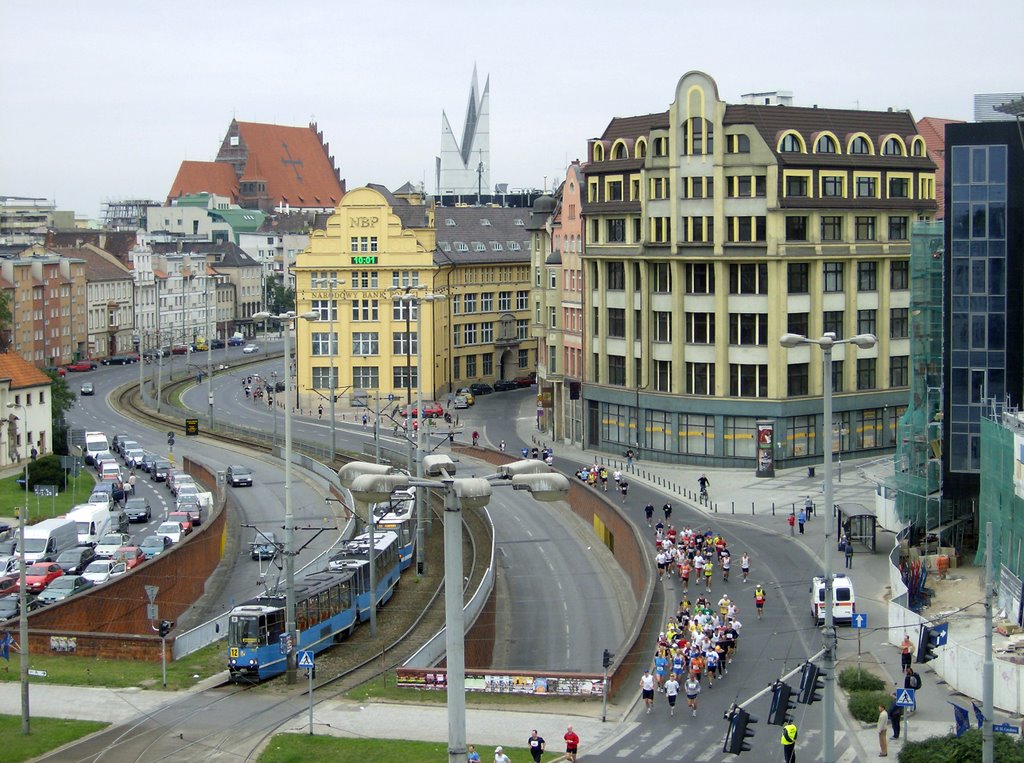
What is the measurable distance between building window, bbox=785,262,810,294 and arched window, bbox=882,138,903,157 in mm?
9082

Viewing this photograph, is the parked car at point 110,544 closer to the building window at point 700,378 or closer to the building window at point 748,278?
the building window at point 700,378

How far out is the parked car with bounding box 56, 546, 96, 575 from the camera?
2598 inches

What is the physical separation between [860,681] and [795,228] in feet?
164

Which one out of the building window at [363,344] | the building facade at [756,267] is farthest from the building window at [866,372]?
the building window at [363,344]

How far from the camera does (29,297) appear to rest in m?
155

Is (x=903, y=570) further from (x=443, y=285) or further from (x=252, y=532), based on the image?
(x=443, y=285)

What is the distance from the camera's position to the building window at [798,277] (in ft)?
297

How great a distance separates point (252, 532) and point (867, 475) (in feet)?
106

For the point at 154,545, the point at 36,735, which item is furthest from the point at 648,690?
the point at 154,545

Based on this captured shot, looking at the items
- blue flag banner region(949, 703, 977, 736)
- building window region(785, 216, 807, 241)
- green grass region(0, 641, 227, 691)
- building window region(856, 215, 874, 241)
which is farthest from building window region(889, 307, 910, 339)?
blue flag banner region(949, 703, 977, 736)

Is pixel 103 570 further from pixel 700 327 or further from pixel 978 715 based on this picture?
pixel 700 327

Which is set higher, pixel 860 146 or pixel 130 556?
pixel 860 146

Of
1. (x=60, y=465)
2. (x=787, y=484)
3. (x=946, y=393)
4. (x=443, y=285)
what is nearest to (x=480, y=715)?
(x=946, y=393)

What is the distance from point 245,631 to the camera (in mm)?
47750
